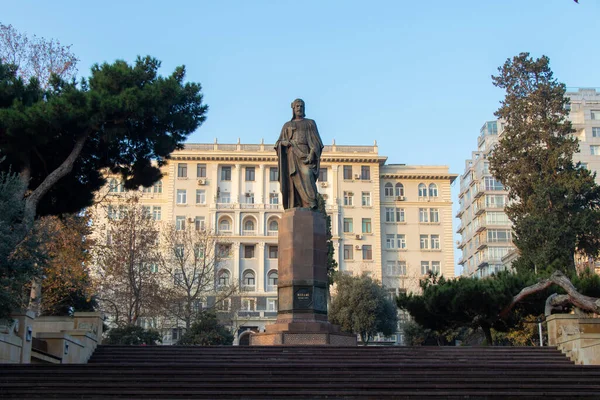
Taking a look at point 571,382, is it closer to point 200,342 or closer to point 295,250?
point 295,250

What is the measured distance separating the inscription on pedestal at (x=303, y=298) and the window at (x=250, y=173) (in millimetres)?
56263

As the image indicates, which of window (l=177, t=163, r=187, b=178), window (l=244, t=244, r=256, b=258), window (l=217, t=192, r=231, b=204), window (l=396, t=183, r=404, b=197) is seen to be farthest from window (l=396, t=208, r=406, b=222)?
window (l=177, t=163, r=187, b=178)

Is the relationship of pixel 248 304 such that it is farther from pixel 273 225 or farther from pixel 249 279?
pixel 273 225

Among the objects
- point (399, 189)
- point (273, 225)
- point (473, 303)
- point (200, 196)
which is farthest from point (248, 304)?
point (473, 303)

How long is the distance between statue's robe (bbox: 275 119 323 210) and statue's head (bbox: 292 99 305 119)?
383 mm

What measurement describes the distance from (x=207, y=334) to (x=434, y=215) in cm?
5017

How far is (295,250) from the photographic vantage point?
20.2 meters

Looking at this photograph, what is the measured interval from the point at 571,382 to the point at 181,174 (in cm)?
6432

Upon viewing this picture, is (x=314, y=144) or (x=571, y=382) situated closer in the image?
(x=571, y=382)

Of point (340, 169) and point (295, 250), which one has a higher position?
point (340, 169)

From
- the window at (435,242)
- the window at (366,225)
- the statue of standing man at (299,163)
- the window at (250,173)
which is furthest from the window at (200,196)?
the statue of standing man at (299,163)

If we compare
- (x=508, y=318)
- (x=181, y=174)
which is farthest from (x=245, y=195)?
(x=508, y=318)

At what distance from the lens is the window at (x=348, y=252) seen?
244 feet

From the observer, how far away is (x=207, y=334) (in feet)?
104
